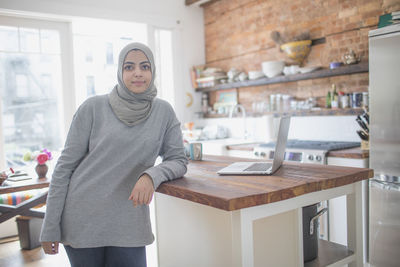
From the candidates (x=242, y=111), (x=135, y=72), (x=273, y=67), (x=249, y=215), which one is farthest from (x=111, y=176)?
(x=242, y=111)

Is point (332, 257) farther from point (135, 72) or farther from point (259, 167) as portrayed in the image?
point (135, 72)

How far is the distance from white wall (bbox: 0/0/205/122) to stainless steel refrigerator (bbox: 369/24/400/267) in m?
3.06

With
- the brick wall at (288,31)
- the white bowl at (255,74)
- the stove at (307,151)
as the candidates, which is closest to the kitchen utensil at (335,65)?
the brick wall at (288,31)

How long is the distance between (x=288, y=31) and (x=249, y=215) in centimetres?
337

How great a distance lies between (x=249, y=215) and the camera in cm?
136

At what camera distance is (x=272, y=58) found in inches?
176

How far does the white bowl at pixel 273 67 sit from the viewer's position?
4.20m

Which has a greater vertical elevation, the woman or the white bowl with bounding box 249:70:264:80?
the white bowl with bounding box 249:70:264:80

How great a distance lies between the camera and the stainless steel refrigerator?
97.2 inches

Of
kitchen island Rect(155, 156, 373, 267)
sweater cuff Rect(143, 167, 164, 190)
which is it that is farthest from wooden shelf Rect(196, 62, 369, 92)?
sweater cuff Rect(143, 167, 164, 190)

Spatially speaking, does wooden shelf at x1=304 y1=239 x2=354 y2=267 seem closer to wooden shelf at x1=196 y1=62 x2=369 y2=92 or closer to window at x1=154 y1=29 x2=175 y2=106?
wooden shelf at x1=196 y1=62 x2=369 y2=92

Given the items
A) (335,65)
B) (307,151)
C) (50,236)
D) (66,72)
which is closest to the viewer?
(50,236)

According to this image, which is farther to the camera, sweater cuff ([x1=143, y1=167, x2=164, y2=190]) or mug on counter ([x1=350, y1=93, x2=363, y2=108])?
mug on counter ([x1=350, y1=93, x2=363, y2=108])

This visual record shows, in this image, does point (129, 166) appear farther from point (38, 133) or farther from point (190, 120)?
point (190, 120)
